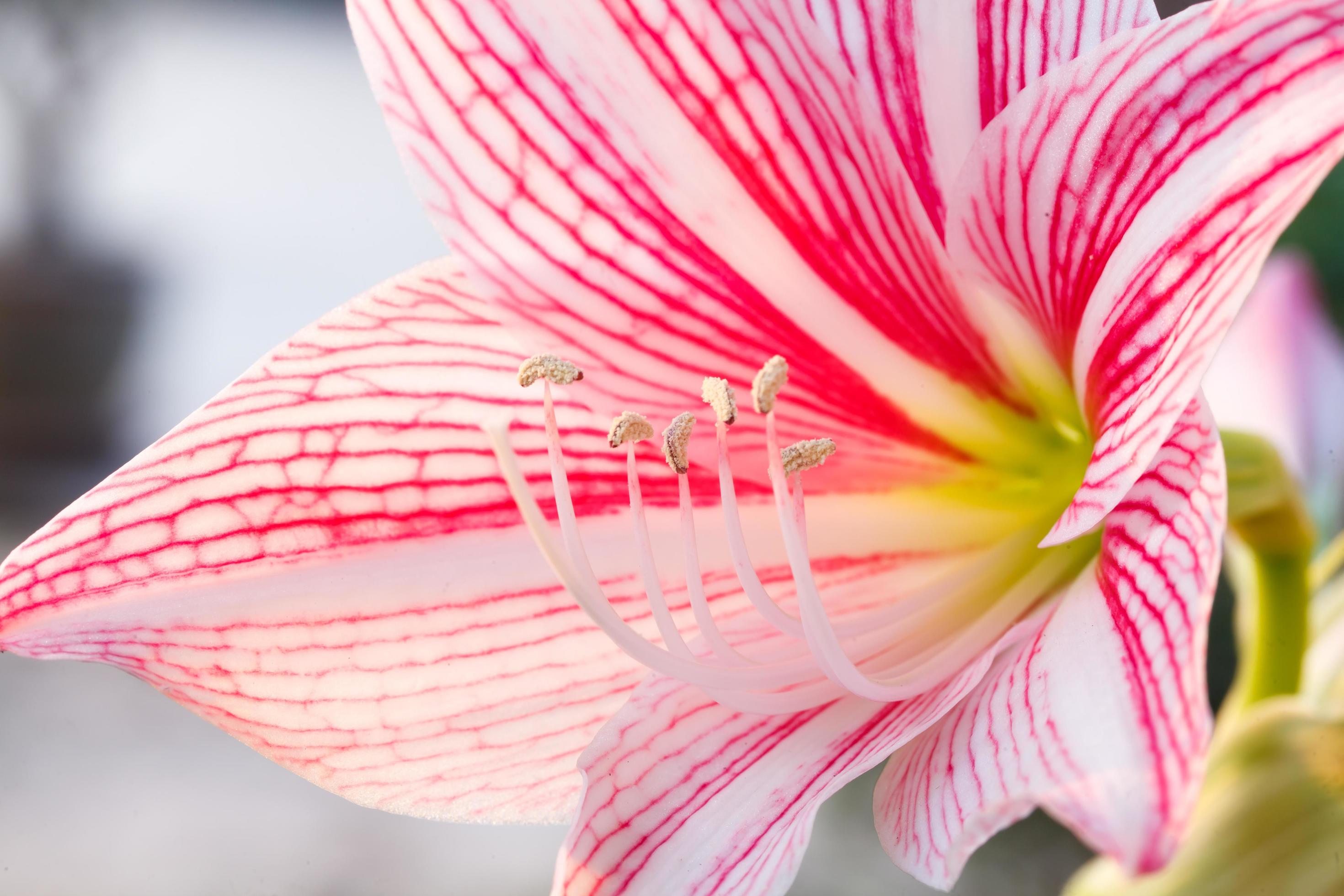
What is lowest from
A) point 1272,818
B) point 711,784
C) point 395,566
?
point 1272,818

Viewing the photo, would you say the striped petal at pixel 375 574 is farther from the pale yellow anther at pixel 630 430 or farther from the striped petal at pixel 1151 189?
the striped petal at pixel 1151 189

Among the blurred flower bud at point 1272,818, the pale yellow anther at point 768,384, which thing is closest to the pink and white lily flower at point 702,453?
the pale yellow anther at point 768,384

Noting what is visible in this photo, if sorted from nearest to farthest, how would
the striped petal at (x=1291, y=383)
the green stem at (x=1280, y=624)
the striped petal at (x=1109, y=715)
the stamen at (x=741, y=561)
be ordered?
the striped petal at (x=1109, y=715)
the stamen at (x=741, y=561)
the green stem at (x=1280, y=624)
the striped petal at (x=1291, y=383)

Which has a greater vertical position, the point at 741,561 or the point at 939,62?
the point at 939,62

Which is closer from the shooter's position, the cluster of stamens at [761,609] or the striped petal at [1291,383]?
the cluster of stamens at [761,609]

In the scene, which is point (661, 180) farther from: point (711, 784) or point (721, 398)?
point (711, 784)

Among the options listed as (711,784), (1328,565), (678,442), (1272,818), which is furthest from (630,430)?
(1328,565)
